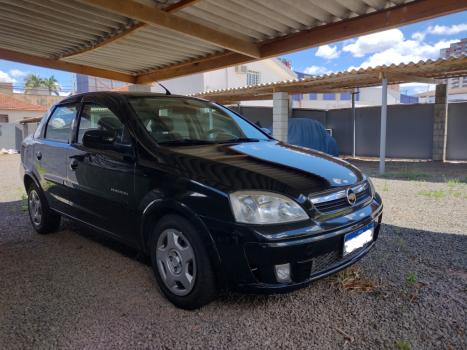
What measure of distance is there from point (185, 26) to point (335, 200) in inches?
167

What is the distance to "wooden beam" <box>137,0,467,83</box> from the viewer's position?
15.4 feet

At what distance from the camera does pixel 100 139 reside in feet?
10.1

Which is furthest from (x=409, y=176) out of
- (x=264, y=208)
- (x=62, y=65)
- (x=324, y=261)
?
Answer: (x=62, y=65)

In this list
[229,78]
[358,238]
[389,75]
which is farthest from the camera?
[229,78]

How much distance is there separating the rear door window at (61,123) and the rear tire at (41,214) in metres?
0.69

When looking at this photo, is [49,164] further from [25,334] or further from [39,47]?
[39,47]

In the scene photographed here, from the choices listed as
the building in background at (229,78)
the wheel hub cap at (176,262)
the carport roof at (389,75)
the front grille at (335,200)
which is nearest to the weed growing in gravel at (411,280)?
the front grille at (335,200)

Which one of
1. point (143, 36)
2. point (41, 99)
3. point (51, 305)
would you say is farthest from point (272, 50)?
point (41, 99)

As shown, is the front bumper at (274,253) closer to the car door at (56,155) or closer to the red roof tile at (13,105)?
the car door at (56,155)

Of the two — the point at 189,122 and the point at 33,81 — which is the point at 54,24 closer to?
the point at 189,122

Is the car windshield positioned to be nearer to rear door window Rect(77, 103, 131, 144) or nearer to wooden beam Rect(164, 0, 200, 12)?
rear door window Rect(77, 103, 131, 144)

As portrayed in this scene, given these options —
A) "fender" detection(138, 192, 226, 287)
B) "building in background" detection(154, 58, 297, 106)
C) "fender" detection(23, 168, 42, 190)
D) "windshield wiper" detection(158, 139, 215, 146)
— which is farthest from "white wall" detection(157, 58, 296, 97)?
"fender" detection(138, 192, 226, 287)

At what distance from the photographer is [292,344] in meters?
2.27

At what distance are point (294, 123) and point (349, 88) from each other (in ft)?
9.58
